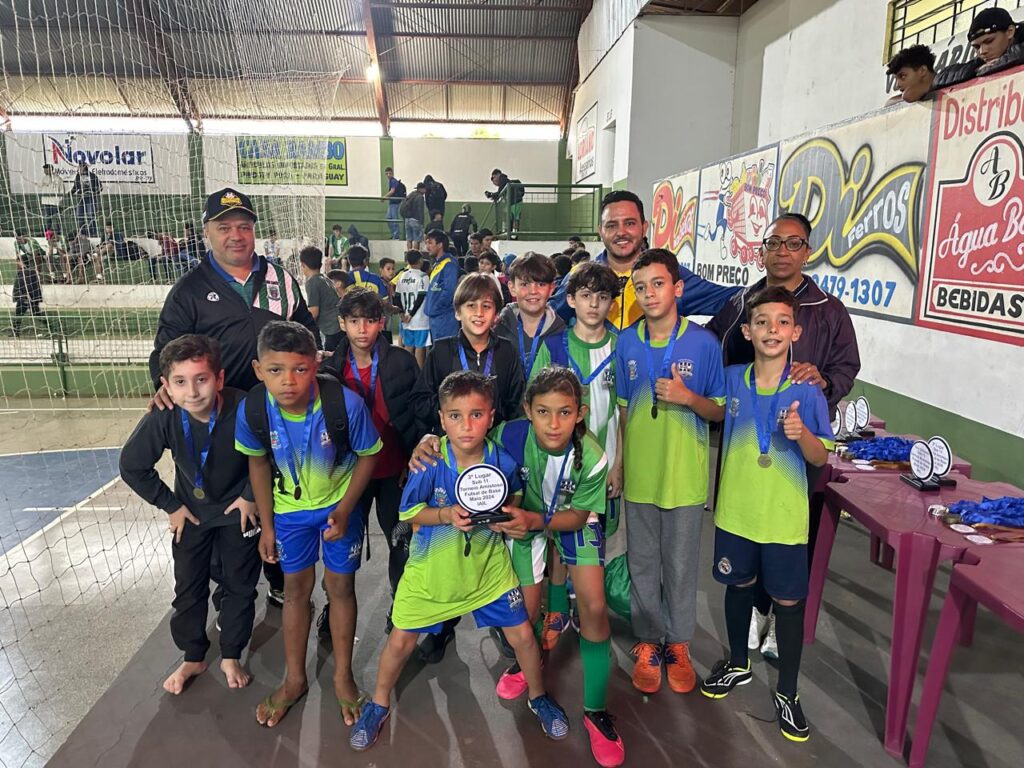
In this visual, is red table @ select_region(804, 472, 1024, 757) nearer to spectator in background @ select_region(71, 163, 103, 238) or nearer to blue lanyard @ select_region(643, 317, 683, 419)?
blue lanyard @ select_region(643, 317, 683, 419)

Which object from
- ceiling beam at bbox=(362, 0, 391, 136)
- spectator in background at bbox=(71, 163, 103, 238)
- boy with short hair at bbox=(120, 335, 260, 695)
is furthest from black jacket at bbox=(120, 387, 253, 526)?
ceiling beam at bbox=(362, 0, 391, 136)

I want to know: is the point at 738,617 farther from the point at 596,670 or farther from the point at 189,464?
the point at 189,464

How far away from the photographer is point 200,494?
256 cm

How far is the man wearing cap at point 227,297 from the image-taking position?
272cm

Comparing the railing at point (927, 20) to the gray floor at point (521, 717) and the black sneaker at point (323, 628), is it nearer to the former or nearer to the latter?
the gray floor at point (521, 717)

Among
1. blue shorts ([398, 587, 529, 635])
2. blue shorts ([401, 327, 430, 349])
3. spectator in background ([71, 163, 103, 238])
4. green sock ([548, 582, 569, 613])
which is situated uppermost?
spectator in background ([71, 163, 103, 238])

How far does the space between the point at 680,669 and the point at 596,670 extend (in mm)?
504

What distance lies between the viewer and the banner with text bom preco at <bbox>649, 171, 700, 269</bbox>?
8133mm

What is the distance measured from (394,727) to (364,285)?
17.8 feet

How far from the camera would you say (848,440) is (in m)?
3.36

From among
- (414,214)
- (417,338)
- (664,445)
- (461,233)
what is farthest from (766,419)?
(414,214)

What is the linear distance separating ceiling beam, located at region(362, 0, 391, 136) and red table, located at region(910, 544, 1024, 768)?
55.5ft

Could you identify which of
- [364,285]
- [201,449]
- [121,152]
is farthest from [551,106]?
[201,449]

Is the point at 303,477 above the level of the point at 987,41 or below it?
below
